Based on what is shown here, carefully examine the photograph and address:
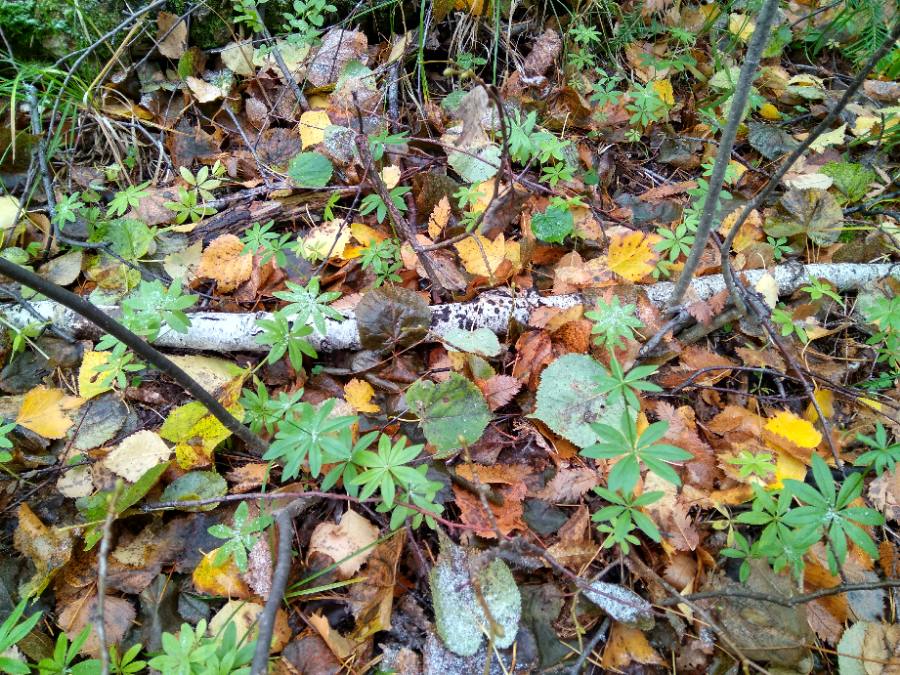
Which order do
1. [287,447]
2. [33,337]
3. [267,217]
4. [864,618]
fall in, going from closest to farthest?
1. [287,447]
2. [864,618]
3. [33,337]
4. [267,217]

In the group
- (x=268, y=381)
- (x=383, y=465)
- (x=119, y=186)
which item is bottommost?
(x=268, y=381)

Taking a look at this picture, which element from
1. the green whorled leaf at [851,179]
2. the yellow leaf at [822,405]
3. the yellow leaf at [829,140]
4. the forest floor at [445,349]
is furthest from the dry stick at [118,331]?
the yellow leaf at [829,140]

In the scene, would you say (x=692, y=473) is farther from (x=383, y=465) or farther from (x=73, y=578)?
(x=73, y=578)

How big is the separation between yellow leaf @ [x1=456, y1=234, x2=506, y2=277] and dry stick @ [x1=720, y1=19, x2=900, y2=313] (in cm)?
80

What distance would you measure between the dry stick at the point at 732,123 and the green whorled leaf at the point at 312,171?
1540mm

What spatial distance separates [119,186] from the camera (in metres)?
2.51

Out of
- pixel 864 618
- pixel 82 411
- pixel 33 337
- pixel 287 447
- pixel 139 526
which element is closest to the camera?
pixel 287 447

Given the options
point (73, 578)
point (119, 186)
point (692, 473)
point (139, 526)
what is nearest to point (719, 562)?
point (692, 473)

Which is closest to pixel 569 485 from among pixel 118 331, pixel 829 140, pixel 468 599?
pixel 468 599

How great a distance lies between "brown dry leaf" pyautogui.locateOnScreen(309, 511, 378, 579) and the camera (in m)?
1.53

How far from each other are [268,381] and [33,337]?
93 cm

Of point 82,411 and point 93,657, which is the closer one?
point 93,657

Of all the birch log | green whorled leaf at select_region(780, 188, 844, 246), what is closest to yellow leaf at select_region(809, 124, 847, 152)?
green whorled leaf at select_region(780, 188, 844, 246)

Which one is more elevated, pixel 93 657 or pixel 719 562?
pixel 93 657
